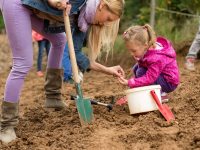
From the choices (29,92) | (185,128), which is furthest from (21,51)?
(29,92)

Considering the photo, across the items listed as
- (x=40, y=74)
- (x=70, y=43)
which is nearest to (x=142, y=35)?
(x=70, y=43)

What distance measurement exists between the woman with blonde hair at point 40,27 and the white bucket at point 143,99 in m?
0.26

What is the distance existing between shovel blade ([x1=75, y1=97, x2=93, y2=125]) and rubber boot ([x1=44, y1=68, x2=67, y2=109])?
784 mm

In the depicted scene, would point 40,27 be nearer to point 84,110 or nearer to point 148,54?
point 84,110

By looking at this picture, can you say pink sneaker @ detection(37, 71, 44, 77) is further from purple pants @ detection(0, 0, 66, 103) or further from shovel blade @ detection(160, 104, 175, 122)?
shovel blade @ detection(160, 104, 175, 122)

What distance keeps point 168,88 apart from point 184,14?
4143 mm

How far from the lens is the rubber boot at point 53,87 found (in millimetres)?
4516

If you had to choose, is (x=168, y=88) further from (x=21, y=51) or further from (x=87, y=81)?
(x=87, y=81)

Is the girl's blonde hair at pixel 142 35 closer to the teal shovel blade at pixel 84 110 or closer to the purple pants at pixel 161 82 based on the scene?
the purple pants at pixel 161 82

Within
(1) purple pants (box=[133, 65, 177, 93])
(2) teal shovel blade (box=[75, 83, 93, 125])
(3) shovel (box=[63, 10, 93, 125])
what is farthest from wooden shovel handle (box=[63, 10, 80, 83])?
(1) purple pants (box=[133, 65, 177, 93])

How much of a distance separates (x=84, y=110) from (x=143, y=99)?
0.50 m

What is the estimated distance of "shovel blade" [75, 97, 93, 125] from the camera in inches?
148

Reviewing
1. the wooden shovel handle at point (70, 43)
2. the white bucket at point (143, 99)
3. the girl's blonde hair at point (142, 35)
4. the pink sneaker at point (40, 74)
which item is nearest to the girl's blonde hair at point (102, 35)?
the girl's blonde hair at point (142, 35)

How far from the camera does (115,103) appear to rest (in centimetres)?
441
